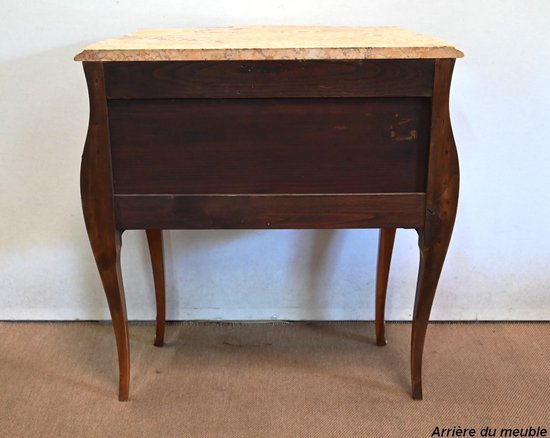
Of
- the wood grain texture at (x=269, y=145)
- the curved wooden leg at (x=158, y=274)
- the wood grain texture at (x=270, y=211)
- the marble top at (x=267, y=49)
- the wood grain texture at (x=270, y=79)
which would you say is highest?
A: the marble top at (x=267, y=49)

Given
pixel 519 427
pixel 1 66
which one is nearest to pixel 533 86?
pixel 519 427

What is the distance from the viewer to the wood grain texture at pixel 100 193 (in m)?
1.03

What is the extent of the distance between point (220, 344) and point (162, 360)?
139 mm

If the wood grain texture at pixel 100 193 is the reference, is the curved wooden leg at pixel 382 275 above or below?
below

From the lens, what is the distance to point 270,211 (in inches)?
42.6

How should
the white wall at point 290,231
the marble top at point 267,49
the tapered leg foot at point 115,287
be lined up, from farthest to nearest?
1. the white wall at point 290,231
2. the tapered leg foot at point 115,287
3. the marble top at point 267,49

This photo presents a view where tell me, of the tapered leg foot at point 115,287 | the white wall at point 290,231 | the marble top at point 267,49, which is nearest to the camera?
the marble top at point 267,49

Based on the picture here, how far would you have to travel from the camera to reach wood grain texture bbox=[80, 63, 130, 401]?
1.03 meters

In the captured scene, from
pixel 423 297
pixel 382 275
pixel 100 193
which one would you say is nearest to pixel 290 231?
pixel 382 275

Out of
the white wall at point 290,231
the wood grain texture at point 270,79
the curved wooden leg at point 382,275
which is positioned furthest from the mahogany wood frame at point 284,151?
the white wall at point 290,231

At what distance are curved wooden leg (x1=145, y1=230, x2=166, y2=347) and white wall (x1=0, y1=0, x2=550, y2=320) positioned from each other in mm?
104

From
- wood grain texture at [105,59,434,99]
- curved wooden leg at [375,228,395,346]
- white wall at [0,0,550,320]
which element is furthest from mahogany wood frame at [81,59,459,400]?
white wall at [0,0,550,320]

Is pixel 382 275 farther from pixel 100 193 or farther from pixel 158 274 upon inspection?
pixel 100 193

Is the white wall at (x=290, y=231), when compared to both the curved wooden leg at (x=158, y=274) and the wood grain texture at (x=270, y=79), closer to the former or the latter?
the curved wooden leg at (x=158, y=274)
